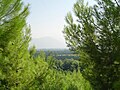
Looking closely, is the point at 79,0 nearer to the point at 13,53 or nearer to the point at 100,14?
the point at 100,14

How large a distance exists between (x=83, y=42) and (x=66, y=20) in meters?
1.93

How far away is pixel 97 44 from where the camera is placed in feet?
36.6

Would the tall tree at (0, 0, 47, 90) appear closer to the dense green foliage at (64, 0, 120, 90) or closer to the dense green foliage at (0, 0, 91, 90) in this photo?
the dense green foliage at (0, 0, 91, 90)

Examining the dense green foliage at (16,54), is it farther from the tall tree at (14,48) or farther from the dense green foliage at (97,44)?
the dense green foliage at (97,44)

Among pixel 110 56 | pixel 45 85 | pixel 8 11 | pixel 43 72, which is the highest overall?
pixel 8 11

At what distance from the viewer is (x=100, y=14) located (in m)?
10.5

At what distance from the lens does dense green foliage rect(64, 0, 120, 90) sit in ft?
34.0

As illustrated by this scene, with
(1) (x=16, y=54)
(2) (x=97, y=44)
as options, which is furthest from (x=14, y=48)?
(2) (x=97, y=44)

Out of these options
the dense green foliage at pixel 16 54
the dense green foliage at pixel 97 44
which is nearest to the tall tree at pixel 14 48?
the dense green foliage at pixel 16 54

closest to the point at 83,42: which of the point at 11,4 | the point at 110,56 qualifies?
the point at 110,56

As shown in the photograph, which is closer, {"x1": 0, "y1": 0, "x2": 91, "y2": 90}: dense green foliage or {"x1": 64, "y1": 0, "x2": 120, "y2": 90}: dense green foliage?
{"x1": 0, "y1": 0, "x2": 91, "y2": 90}: dense green foliage

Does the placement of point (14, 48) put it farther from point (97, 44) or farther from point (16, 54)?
point (97, 44)

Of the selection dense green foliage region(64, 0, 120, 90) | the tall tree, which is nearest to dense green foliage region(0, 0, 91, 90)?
the tall tree

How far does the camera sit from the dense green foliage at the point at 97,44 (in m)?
10.4
